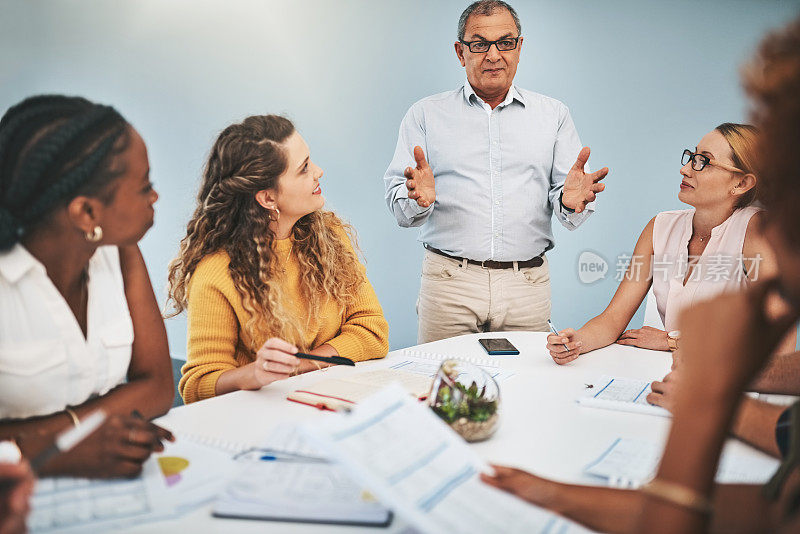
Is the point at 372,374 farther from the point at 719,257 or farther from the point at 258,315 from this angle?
the point at 719,257

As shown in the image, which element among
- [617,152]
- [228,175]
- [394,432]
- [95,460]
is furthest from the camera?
[617,152]

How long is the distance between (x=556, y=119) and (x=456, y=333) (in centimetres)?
111

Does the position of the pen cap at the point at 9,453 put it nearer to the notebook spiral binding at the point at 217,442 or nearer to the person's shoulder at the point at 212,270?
the notebook spiral binding at the point at 217,442

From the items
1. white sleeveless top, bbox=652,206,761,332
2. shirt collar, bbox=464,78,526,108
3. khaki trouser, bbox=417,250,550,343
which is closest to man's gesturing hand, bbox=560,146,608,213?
white sleeveless top, bbox=652,206,761,332

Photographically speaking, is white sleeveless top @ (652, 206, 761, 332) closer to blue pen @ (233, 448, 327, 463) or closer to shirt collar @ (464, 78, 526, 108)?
shirt collar @ (464, 78, 526, 108)

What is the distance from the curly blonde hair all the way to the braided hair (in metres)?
0.72

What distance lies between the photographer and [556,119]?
3.04m

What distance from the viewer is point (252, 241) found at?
1.99 meters

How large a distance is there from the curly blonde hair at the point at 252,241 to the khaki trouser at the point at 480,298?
905 mm

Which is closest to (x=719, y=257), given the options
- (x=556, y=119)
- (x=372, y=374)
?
(x=556, y=119)

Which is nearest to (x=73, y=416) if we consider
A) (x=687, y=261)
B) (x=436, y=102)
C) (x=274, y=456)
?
(x=274, y=456)

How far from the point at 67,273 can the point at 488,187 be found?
201cm

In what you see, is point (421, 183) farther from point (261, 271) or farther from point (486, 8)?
point (261, 271)

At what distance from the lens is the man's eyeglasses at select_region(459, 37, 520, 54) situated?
282cm
